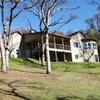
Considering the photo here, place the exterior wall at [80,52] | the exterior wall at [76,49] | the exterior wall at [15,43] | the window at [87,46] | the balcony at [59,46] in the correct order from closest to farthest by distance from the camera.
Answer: the exterior wall at [15,43] → the balcony at [59,46] → the exterior wall at [76,49] → the exterior wall at [80,52] → the window at [87,46]

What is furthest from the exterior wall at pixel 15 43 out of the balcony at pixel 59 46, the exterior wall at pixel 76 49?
the exterior wall at pixel 76 49

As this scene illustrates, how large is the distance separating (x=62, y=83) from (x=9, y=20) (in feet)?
31.1

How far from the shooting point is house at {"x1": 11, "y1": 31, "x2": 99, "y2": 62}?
178ft

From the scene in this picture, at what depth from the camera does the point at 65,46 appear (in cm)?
5947

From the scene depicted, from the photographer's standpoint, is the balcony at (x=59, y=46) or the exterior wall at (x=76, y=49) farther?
the exterior wall at (x=76, y=49)

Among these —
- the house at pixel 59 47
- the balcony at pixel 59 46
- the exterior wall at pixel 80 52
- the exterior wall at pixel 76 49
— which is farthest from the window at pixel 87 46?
the balcony at pixel 59 46

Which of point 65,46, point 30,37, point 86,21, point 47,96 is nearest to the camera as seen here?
point 47,96

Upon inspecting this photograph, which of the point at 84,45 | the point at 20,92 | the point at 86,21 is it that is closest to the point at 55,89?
the point at 20,92

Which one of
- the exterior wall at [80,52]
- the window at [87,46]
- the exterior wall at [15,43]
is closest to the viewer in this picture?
the exterior wall at [15,43]

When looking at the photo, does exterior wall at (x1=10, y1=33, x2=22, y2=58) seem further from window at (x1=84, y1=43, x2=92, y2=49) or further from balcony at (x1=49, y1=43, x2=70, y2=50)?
window at (x1=84, y1=43, x2=92, y2=49)

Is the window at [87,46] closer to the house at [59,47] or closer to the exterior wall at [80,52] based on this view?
the house at [59,47]

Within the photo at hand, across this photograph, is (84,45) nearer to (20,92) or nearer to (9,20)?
(9,20)

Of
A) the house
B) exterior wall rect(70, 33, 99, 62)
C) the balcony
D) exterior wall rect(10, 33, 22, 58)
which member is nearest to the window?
the house

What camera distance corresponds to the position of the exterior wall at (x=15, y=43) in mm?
53750
